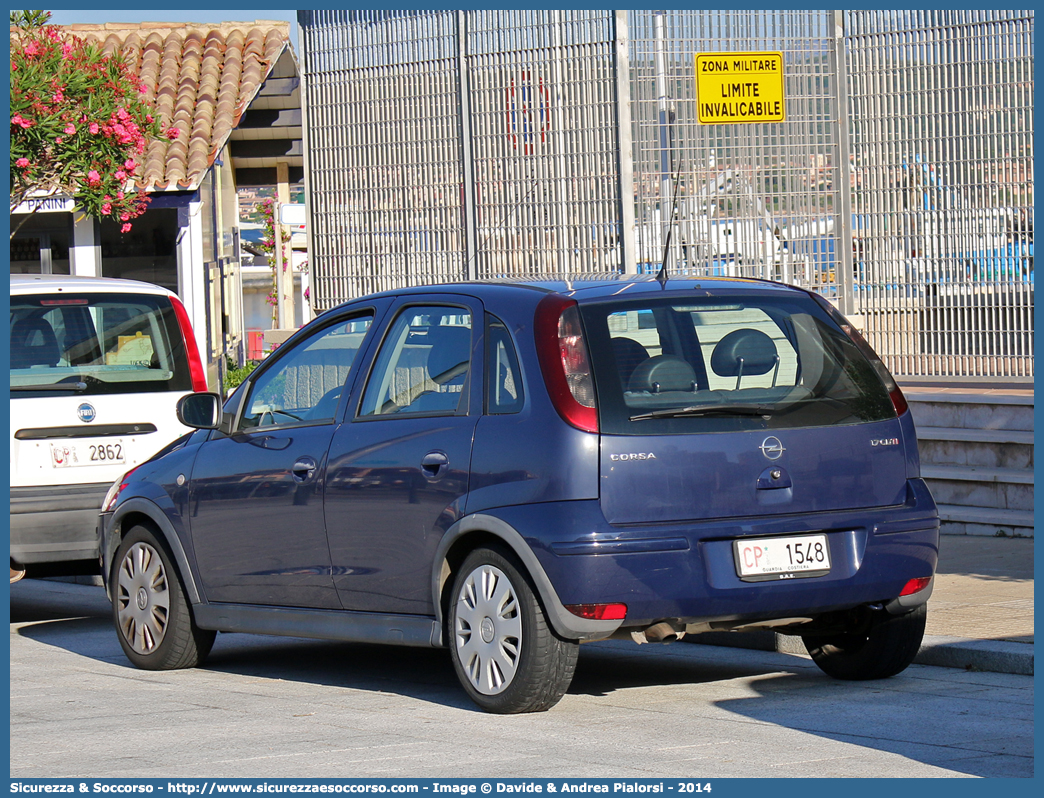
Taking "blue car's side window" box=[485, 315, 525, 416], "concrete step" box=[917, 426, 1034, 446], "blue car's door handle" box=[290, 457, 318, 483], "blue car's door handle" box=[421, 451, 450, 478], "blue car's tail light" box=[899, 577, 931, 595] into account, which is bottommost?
"blue car's tail light" box=[899, 577, 931, 595]

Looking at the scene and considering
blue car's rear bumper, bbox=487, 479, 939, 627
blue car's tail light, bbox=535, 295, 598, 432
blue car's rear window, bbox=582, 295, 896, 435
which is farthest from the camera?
blue car's rear window, bbox=582, 295, 896, 435

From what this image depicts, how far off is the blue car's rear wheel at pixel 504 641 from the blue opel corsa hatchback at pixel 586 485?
10mm

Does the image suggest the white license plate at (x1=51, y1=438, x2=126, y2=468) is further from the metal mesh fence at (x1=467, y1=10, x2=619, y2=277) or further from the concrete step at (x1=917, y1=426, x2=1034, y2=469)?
the metal mesh fence at (x1=467, y1=10, x2=619, y2=277)

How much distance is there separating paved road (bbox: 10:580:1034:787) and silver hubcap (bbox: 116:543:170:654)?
0.19m

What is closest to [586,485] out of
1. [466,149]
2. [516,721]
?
[516,721]

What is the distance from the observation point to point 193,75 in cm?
2358

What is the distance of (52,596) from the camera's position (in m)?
12.1

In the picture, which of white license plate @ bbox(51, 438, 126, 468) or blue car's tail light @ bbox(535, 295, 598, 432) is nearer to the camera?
blue car's tail light @ bbox(535, 295, 598, 432)

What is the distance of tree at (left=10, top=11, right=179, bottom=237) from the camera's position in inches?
599

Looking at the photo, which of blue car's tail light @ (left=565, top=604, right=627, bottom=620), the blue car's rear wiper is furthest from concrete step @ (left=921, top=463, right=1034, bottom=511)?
blue car's tail light @ (left=565, top=604, right=627, bottom=620)

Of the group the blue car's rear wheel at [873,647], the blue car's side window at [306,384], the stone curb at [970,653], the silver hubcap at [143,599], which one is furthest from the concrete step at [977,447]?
the silver hubcap at [143,599]

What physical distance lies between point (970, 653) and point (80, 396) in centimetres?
536

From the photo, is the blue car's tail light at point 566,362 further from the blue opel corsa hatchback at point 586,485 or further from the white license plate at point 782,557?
the white license plate at point 782,557

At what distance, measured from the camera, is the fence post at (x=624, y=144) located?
14.9 m
